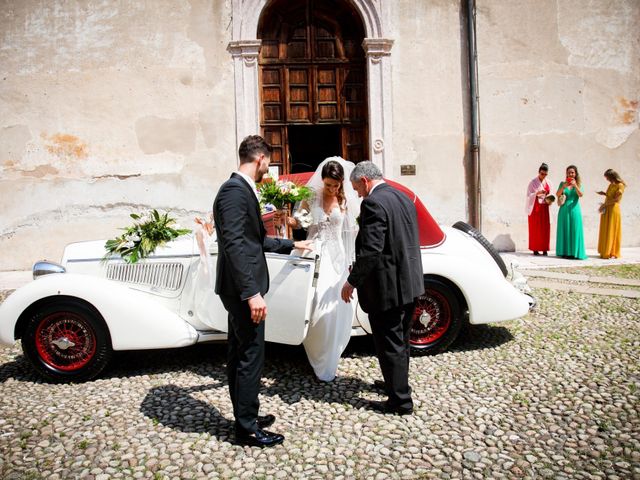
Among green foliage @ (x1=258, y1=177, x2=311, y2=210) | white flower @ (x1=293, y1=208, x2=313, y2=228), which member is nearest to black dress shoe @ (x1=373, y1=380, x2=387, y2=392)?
white flower @ (x1=293, y1=208, x2=313, y2=228)

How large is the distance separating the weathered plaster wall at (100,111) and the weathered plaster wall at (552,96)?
5498mm

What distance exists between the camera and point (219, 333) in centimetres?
393

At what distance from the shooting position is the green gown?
9.17 meters

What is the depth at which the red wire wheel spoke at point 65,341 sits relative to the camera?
146 inches

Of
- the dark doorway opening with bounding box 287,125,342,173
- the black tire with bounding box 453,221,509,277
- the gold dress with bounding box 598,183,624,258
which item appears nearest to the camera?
the black tire with bounding box 453,221,509,277

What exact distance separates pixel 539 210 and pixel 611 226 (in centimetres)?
130

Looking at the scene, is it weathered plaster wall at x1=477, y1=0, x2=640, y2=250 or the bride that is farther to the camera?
weathered plaster wall at x1=477, y1=0, x2=640, y2=250

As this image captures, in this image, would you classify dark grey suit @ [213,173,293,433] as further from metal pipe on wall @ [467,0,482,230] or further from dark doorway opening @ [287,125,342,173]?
dark doorway opening @ [287,125,342,173]

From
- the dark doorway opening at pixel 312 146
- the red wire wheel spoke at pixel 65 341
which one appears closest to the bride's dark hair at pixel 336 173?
the red wire wheel spoke at pixel 65 341

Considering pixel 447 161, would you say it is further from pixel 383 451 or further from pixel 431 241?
pixel 383 451

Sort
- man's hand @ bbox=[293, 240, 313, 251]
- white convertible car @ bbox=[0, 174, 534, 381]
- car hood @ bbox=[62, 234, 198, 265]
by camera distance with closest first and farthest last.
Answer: man's hand @ bbox=[293, 240, 313, 251], white convertible car @ bbox=[0, 174, 534, 381], car hood @ bbox=[62, 234, 198, 265]

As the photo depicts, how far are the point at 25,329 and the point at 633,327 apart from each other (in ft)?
18.1

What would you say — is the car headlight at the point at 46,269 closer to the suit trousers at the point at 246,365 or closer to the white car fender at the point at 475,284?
the suit trousers at the point at 246,365

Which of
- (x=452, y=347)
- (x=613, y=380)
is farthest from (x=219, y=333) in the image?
(x=613, y=380)
